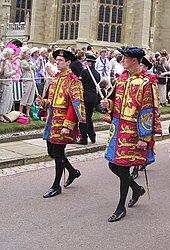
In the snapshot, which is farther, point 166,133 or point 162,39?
point 162,39

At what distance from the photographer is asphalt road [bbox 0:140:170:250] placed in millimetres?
4734

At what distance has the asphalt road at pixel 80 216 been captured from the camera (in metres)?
4.73

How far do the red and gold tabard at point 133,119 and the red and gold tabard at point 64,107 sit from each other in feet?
2.73

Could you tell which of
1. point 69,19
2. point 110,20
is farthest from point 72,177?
point 69,19

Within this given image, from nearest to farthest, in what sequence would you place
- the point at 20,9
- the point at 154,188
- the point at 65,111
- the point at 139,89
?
the point at 139,89, the point at 65,111, the point at 154,188, the point at 20,9

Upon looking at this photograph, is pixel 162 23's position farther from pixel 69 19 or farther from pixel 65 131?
pixel 65 131

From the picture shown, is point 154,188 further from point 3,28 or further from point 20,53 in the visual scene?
point 3,28

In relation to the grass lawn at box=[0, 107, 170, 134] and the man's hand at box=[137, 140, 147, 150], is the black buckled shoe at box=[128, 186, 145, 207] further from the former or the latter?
the grass lawn at box=[0, 107, 170, 134]

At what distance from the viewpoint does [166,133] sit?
12406mm

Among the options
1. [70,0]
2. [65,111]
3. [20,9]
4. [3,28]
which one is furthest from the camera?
[20,9]

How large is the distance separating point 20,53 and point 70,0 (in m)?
20.7

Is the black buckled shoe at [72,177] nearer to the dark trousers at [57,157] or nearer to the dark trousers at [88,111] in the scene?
the dark trousers at [57,157]

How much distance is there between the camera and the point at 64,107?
6316mm

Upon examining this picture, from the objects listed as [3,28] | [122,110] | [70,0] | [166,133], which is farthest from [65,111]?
[3,28]
